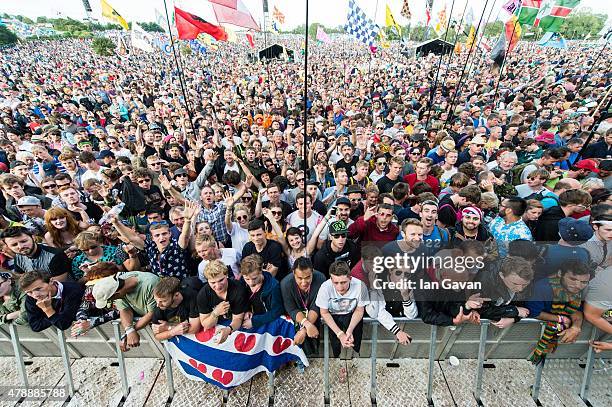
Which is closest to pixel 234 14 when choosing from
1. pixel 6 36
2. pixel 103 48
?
pixel 103 48

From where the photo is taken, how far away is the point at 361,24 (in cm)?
1398

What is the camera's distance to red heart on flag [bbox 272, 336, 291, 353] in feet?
10.6

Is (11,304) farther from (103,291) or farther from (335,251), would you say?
(335,251)

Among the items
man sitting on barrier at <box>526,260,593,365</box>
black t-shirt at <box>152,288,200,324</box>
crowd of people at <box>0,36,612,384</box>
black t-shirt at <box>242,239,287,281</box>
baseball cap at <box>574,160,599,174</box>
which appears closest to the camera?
man sitting on barrier at <box>526,260,593,365</box>

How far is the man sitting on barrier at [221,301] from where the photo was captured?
2891mm

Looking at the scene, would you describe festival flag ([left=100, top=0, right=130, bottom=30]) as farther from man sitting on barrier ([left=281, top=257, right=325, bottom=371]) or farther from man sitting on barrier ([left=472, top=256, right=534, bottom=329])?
man sitting on barrier ([left=472, top=256, right=534, bottom=329])

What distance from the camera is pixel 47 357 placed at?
3762mm

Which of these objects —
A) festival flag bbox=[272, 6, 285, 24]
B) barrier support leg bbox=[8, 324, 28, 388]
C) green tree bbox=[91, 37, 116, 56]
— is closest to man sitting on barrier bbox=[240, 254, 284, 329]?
barrier support leg bbox=[8, 324, 28, 388]

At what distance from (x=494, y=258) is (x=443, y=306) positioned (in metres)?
0.77

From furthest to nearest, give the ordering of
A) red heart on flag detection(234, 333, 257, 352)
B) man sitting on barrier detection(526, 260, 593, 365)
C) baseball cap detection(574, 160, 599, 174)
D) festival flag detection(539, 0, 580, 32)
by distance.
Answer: festival flag detection(539, 0, 580, 32), baseball cap detection(574, 160, 599, 174), red heart on flag detection(234, 333, 257, 352), man sitting on barrier detection(526, 260, 593, 365)

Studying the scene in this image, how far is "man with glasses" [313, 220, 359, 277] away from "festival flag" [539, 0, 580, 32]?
63.2 feet

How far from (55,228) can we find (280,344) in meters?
3.38

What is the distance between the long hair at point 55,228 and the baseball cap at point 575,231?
5999mm

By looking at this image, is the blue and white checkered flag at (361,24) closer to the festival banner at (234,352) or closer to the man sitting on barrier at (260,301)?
the man sitting on barrier at (260,301)
